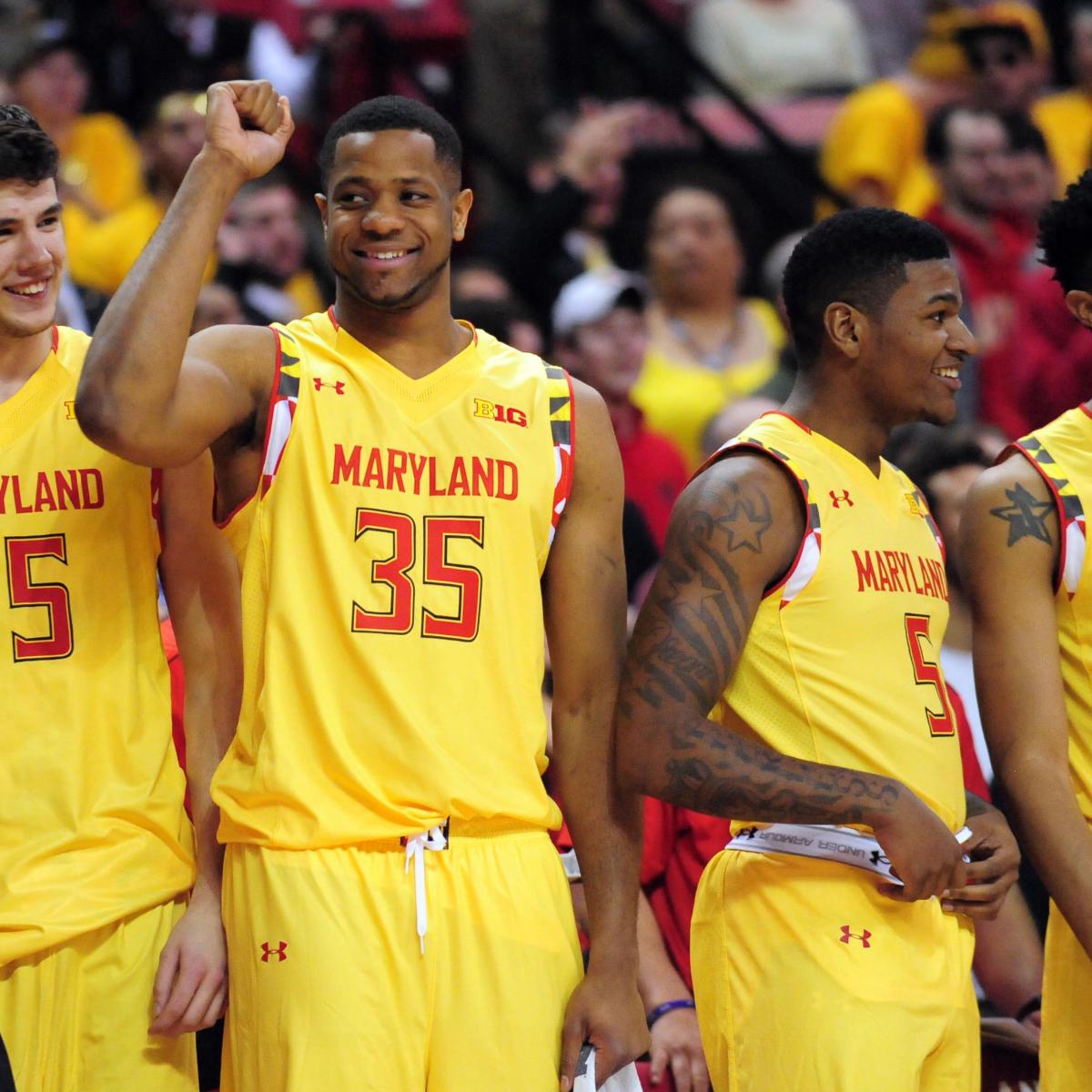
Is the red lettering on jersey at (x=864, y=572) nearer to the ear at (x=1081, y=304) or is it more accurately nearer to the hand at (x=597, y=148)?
the ear at (x=1081, y=304)

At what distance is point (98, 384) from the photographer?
307 centimetres

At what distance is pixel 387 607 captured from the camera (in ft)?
10.7

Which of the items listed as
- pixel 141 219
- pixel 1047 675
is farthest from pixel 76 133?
pixel 1047 675

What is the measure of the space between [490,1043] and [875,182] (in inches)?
256

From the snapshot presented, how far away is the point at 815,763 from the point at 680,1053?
1.05 metres

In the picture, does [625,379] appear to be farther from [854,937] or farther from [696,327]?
[854,937]

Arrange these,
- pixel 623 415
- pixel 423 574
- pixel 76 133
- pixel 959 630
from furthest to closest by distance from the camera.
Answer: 1. pixel 76 133
2. pixel 623 415
3. pixel 959 630
4. pixel 423 574

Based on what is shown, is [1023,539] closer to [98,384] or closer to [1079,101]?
[98,384]

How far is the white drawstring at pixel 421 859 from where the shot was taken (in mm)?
3152

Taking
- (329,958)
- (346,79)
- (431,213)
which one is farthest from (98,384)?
(346,79)

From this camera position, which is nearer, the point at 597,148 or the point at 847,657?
the point at 847,657

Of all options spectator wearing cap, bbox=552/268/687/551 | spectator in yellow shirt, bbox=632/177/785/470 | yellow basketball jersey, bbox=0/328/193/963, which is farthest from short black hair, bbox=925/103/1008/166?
yellow basketball jersey, bbox=0/328/193/963

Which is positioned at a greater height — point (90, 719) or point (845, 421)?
point (845, 421)

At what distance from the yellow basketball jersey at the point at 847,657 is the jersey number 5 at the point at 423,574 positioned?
596 millimetres
